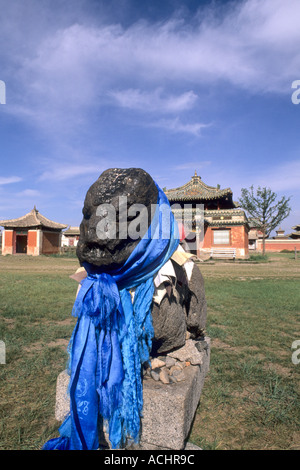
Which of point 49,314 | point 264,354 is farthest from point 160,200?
point 49,314

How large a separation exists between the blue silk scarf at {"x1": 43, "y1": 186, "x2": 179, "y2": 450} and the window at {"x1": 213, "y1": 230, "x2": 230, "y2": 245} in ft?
73.9

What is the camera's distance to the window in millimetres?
23438

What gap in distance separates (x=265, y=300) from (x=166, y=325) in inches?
209

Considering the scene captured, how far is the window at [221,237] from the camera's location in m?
23.4

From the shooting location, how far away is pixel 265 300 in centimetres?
658

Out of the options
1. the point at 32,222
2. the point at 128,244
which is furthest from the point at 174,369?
the point at 32,222

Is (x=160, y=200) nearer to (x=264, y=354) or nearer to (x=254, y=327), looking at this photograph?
(x=264, y=354)

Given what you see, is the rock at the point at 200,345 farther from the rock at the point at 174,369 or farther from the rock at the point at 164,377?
the rock at the point at 164,377

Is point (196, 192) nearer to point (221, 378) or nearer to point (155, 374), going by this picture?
point (221, 378)

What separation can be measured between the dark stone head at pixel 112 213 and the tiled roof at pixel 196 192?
21.5 metres

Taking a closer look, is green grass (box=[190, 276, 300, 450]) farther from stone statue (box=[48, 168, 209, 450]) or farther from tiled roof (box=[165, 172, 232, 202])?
tiled roof (box=[165, 172, 232, 202])

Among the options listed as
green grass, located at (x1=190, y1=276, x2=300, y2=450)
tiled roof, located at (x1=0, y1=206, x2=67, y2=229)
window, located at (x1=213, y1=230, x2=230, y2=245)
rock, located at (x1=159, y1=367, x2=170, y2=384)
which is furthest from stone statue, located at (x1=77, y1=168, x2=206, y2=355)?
tiled roof, located at (x1=0, y1=206, x2=67, y2=229)

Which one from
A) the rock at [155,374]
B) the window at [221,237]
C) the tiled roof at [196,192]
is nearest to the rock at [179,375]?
the rock at [155,374]

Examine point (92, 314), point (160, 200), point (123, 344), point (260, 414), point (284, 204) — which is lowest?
point (260, 414)
